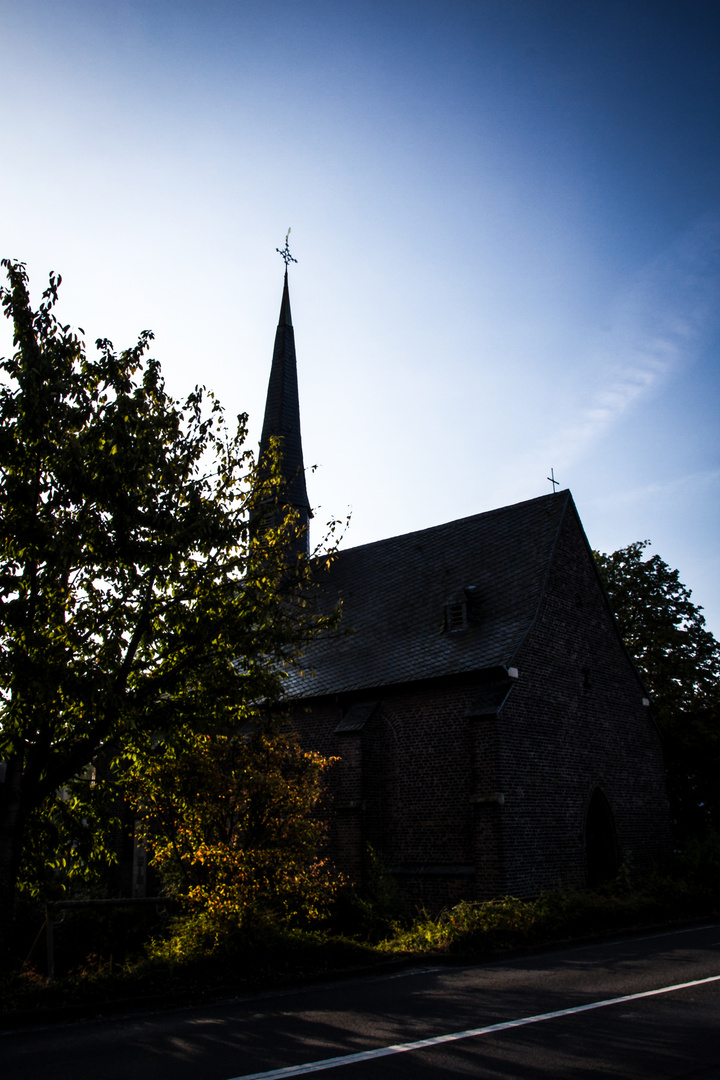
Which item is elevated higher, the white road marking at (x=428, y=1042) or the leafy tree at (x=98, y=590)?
the leafy tree at (x=98, y=590)

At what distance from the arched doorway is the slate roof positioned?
484 centimetres

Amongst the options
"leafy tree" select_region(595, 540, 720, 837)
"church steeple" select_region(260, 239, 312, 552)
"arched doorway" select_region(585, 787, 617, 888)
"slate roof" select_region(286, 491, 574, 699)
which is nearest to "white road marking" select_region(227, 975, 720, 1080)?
"slate roof" select_region(286, 491, 574, 699)

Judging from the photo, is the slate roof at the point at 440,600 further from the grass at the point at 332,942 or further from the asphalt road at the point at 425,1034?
the asphalt road at the point at 425,1034

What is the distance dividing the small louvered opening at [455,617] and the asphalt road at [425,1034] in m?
10.1

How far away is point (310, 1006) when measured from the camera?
8.53 meters

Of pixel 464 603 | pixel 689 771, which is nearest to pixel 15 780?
pixel 464 603

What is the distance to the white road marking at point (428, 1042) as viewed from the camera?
587cm

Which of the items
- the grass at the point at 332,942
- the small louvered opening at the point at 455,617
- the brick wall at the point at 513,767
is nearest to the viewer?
the grass at the point at 332,942

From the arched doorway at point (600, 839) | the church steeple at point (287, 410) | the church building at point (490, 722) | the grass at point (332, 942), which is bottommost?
the grass at point (332, 942)

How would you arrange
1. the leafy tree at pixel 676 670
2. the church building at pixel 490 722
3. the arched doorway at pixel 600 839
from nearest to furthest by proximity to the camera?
the church building at pixel 490 722 → the arched doorway at pixel 600 839 → the leafy tree at pixel 676 670

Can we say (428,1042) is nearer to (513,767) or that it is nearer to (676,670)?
(513,767)

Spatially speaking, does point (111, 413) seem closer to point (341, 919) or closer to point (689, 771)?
point (341, 919)

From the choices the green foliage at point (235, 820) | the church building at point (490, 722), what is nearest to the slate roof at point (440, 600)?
the church building at point (490, 722)

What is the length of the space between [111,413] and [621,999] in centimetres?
951
